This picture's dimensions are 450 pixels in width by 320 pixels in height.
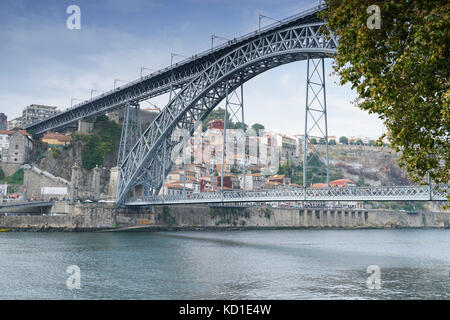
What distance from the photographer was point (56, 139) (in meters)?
69.4

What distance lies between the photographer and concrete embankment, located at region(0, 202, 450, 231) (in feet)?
151

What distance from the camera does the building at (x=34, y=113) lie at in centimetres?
9681

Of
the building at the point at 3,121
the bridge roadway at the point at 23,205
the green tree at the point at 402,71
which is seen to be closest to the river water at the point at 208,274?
the green tree at the point at 402,71

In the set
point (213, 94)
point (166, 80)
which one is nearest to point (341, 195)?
point (213, 94)

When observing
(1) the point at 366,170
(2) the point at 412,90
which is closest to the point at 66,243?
(2) the point at 412,90

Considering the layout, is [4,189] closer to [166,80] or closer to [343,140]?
[166,80]

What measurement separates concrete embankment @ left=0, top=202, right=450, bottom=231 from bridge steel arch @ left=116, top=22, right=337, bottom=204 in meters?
3.24

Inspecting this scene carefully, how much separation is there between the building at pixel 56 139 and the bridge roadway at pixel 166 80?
379cm

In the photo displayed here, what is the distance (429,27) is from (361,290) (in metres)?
10.2

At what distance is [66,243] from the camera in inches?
1310

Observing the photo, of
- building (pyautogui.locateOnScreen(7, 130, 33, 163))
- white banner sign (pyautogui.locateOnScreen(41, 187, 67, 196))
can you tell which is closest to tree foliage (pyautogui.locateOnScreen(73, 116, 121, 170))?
building (pyautogui.locateOnScreen(7, 130, 33, 163))

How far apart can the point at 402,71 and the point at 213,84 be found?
29789mm

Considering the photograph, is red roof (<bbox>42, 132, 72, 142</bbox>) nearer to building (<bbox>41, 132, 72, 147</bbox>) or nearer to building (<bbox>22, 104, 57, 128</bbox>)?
building (<bbox>41, 132, 72, 147</bbox>)

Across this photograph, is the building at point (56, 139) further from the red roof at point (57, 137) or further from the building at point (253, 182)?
the building at point (253, 182)
